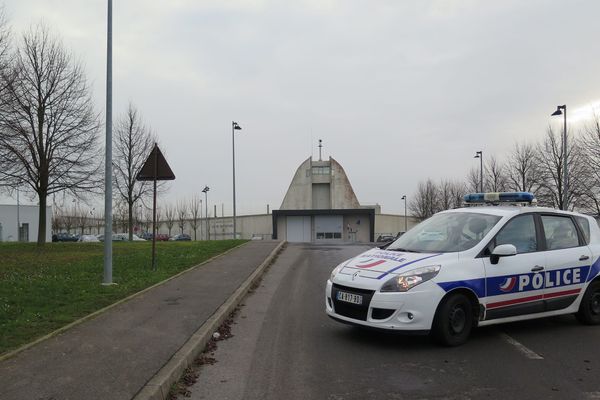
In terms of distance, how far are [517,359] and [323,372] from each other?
224 cm

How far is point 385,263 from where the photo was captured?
6.61m

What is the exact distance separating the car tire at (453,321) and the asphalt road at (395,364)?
5.3 inches

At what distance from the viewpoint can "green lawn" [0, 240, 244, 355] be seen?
7.09 meters

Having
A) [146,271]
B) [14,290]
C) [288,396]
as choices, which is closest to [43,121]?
[146,271]

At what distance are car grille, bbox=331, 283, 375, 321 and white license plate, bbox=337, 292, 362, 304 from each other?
0.04 metres

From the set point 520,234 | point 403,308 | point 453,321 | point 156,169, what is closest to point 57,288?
point 156,169

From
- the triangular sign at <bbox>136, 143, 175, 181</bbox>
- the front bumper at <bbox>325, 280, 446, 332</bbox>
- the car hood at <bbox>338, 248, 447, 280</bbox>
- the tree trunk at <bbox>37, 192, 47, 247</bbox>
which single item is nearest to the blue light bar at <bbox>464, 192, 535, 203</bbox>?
the car hood at <bbox>338, 248, 447, 280</bbox>

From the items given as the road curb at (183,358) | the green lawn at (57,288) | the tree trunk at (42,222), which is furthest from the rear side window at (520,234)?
the tree trunk at (42,222)

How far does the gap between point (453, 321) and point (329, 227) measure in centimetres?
6284

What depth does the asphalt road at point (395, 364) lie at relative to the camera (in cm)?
487

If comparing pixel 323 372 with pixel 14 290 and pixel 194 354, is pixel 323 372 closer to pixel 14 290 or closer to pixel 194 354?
pixel 194 354

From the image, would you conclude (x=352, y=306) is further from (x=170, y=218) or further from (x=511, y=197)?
(x=170, y=218)

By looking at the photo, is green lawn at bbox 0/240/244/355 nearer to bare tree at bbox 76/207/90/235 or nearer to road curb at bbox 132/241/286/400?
road curb at bbox 132/241/286/400

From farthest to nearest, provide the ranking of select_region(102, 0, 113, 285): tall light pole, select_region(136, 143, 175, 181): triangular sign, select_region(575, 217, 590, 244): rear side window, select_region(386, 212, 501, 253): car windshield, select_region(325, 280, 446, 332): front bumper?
1. select_region(136, 143, 175, 181): triangular sign
2. select_region(102, 0, 113, 285): tall light pole
3. select_region(575, 217, 590, 244): rear side window
4. select_region(386, 212, 501, 253): car windshield
5. select_region(325, 280, 446, 332): front bumper
